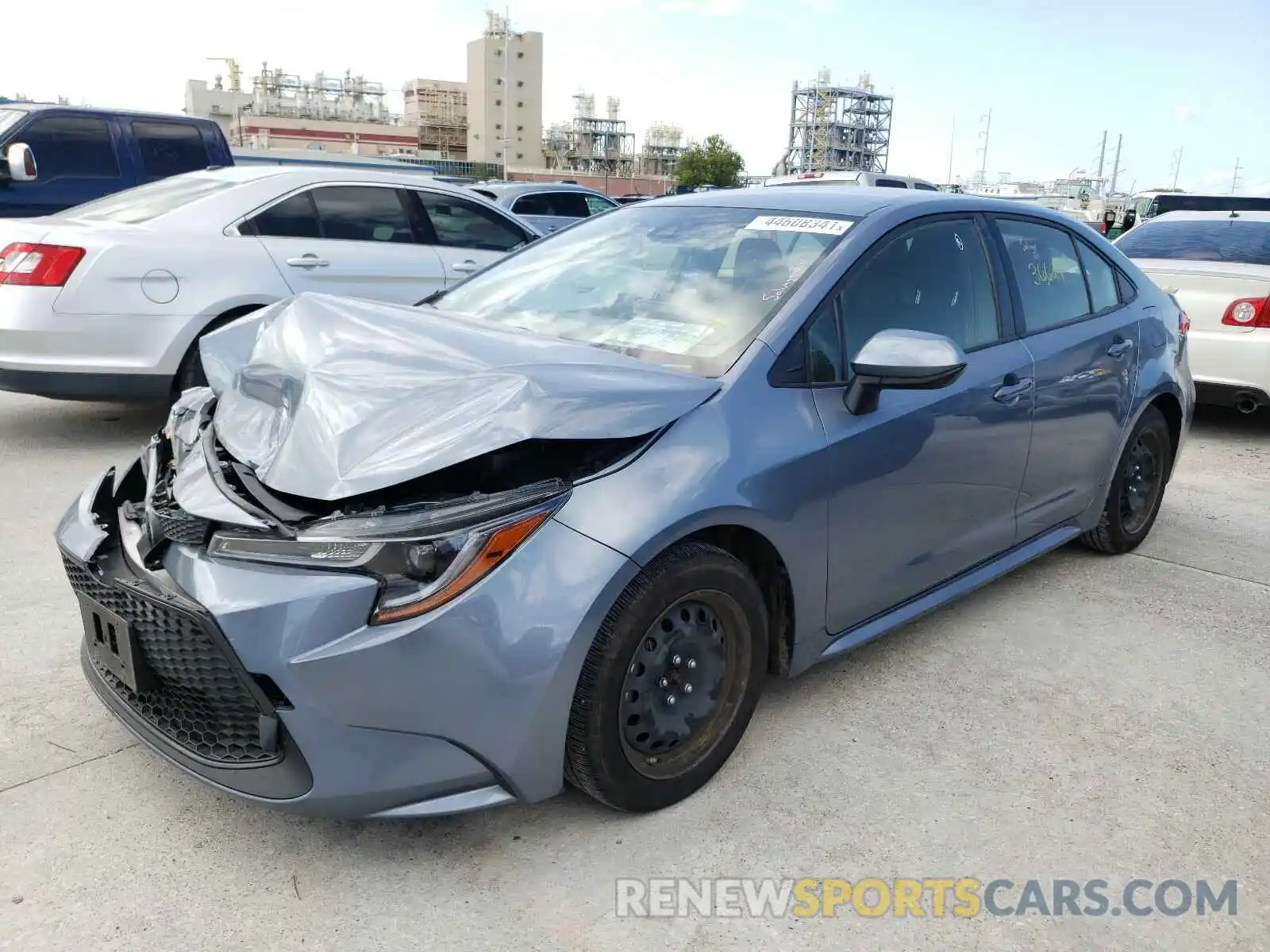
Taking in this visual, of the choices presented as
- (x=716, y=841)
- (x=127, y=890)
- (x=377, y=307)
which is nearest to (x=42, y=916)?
(x=127, y=890)

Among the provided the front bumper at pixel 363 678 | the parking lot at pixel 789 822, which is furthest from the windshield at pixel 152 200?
the front bumper at pixel 363 678

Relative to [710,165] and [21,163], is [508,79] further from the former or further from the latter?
[21,163]

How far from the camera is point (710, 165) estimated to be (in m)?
96.7

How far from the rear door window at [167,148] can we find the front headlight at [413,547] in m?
7.48

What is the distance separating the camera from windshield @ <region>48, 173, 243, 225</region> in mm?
5613

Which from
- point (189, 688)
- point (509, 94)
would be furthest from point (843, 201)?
point (509, 94)

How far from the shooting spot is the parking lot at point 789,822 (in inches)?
83.5

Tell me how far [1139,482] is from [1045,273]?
124 cm

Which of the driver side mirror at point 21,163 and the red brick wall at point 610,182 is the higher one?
the red brick wall at point 610,182

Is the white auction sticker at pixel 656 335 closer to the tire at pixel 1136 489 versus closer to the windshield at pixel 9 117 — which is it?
the tire at pixel 1136 489

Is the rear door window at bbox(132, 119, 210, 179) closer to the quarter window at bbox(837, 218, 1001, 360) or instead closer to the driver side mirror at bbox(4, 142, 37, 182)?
the driver side mirror at bbox(4, 142, 37, 182)

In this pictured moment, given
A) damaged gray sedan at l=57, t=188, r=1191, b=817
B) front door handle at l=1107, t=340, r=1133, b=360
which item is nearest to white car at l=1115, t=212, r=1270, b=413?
front door handle at l=1107, t=340, r=1133, b=360

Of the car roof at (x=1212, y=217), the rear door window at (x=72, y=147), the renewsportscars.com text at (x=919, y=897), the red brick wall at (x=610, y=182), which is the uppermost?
the red brick wall at (x=610, y=182)

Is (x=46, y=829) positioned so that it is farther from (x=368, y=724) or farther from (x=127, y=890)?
(x=368, y=724)
